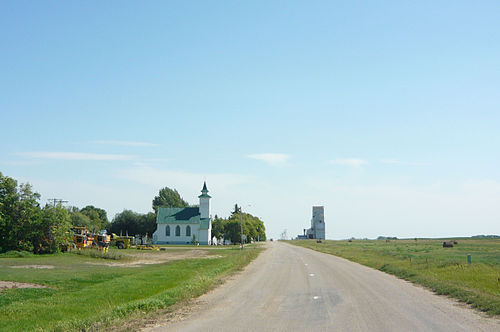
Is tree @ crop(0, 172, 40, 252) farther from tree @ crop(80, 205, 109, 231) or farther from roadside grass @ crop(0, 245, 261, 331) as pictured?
tree @ crop(80, 205, 109, 231)

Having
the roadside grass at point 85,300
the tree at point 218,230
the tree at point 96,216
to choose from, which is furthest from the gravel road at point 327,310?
the tree at point 96,216

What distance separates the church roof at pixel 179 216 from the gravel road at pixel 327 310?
85.9 meters

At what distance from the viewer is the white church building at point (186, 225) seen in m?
105

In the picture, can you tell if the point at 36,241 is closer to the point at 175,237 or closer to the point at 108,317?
the point at 108,317

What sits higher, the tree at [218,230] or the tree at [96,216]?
the tree at [96,216]

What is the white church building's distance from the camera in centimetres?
10525

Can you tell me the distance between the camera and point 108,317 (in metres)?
13.5

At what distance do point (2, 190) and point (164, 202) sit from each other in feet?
358

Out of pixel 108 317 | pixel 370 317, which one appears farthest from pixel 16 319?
pixel 370 317

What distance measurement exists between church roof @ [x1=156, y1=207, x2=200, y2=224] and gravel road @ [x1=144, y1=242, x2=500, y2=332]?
85863mm

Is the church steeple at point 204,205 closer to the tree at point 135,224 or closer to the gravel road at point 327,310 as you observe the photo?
the tree at point 135,224

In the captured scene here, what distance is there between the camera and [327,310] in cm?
1395

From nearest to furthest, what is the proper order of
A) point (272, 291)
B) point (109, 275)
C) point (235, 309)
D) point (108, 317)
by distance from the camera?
1. point (108, 317)
2. point (235, 309)
3. point (272, 291)
4. point (109, 275)

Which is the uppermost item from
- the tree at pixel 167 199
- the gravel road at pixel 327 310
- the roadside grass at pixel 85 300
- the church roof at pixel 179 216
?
the tree at pixel 167 199
